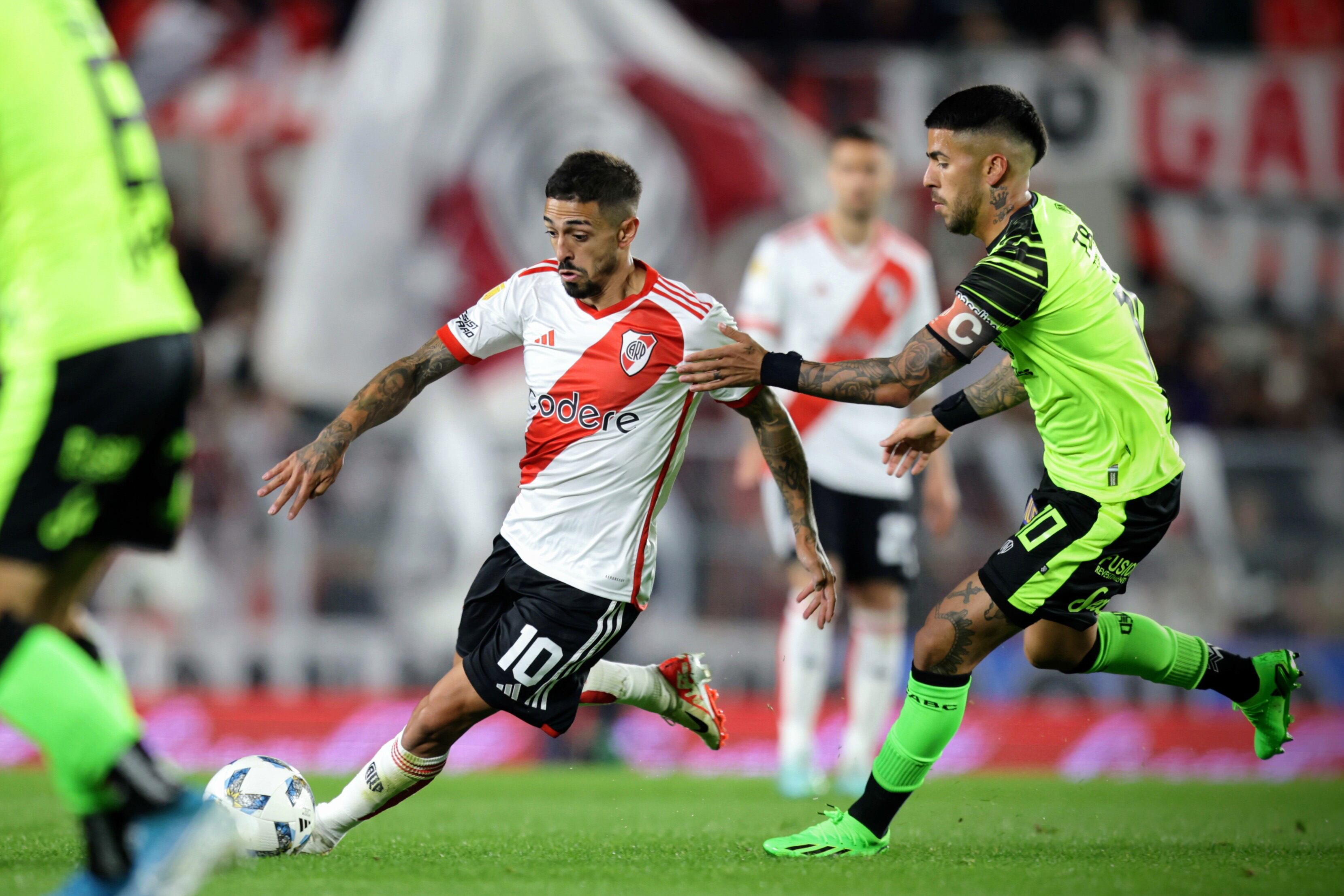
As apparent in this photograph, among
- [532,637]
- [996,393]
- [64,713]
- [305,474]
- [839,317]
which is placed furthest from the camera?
[839,317]

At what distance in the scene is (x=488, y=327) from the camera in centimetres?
450

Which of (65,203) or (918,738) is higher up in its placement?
(65,203)

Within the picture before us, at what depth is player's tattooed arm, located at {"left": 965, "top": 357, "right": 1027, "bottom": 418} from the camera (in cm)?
483

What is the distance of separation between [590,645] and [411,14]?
36.0 ft

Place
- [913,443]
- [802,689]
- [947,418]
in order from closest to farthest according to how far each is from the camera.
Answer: [913,443], [947,418], [802,689]

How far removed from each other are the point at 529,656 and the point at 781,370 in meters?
1.12

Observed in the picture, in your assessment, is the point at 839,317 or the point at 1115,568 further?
the point at 839,317

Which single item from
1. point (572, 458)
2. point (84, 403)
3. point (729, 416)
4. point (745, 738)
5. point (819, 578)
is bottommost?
point (745, 738)

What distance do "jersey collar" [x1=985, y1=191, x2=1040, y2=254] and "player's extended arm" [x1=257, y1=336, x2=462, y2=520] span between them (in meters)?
1.68

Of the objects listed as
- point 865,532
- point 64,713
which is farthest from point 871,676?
point 64,713

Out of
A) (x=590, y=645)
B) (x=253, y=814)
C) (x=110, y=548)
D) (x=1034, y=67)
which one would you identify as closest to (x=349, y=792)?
(x=253, y=814)

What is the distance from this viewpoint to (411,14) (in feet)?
45.7

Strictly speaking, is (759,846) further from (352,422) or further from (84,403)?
(84,403)

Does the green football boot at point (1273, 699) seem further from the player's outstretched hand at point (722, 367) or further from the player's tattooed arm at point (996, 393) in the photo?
the player's outstretched hand at point (722, 367)
